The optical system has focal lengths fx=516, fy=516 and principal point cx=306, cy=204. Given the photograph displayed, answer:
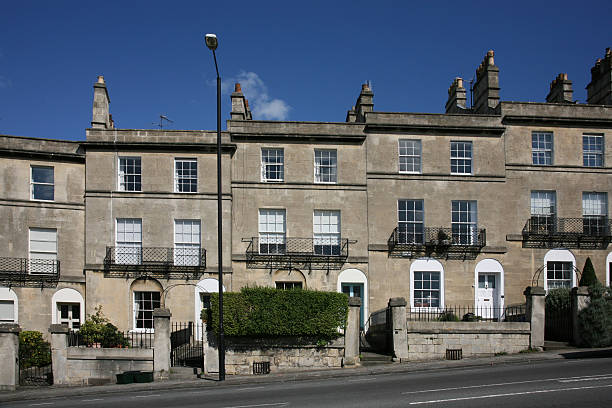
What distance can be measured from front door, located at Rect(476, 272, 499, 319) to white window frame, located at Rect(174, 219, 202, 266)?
1446 centimetres

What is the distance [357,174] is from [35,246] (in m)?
16.6

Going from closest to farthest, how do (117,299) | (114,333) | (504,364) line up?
(504,364)
(114,333)
(117,299)

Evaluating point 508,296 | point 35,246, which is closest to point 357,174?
point 508,296

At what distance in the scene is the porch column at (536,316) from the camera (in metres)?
20.3

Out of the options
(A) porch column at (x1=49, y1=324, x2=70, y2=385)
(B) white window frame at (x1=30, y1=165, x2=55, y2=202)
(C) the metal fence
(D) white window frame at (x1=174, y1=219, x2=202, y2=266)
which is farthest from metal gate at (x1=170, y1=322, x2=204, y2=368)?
(C) the metal fence

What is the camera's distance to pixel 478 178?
88.9ft

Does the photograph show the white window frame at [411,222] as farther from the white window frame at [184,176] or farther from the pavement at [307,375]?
the white window frame at [184,176]

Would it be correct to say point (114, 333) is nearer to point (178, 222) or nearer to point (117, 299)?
point (117, 299)

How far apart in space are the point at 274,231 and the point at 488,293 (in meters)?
11.5

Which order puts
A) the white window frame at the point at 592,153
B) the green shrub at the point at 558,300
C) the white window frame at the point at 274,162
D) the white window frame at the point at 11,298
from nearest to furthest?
the green shrub at the point at 558,300, the white window frame at the point at 11,298, the white window frame at the point at 274,162, the white window frame at the point at 592,153

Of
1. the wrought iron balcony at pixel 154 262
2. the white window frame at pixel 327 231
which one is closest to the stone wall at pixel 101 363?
the wrought iron balcony at pixel 154 262

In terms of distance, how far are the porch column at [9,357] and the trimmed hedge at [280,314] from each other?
23.7 feet

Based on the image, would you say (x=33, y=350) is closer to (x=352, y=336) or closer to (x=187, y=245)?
(x=187, y=245)

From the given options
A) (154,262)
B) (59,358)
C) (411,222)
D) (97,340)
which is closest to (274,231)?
(154,262)
